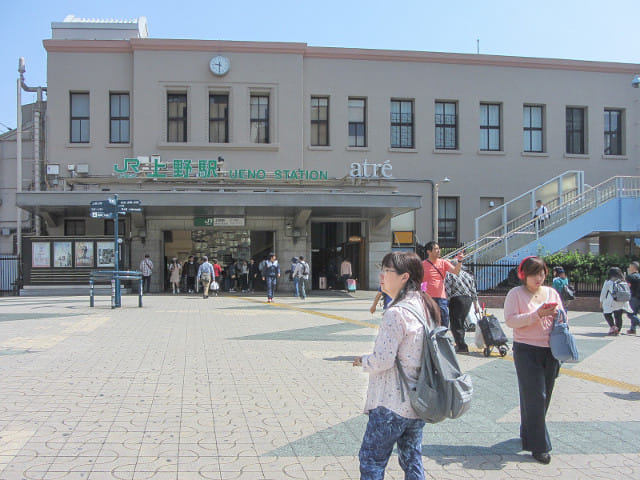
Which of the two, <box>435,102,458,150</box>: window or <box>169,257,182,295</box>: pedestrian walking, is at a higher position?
<box>435,102,458,150</box>: window

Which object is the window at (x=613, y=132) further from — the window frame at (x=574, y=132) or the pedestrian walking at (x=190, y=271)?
the pedestrian walking at (x=190, y=271)

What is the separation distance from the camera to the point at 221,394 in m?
6.61

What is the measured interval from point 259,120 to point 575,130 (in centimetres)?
1624

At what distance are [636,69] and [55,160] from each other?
95.2ft

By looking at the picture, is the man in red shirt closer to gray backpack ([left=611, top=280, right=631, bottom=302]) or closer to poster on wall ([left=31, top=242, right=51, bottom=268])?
gray backpack ([left=611, top=280, right=631, bottom=302])

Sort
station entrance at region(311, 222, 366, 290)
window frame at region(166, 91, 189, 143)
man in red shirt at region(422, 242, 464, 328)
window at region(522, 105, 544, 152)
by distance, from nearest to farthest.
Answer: man in red shirt at region(422, 242, 464, 328) → window frame at region(166, 91, 189, 143) → station entrance at region(311, 222, 366, 290) → window at region(522, 105, 544, 152)

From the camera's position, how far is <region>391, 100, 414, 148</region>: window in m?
29.0

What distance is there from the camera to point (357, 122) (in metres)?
28.8

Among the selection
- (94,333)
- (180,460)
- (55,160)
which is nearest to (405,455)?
(180,460)

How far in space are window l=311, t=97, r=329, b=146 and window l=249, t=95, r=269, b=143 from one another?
7.24ft

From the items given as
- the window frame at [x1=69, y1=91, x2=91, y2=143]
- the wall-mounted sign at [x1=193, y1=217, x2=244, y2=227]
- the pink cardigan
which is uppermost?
the window frame at [x1=69, y1=91, x2=91, y2=143]

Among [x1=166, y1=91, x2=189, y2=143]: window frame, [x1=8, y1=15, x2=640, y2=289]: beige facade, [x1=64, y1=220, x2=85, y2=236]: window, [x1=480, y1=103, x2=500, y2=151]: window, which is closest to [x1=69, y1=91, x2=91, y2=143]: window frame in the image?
[x1=8, y1=15, x2=640, y2=289]: beige facade

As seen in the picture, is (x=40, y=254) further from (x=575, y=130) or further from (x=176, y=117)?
(x=575, y=130)

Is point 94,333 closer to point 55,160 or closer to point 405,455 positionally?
point 405,455
